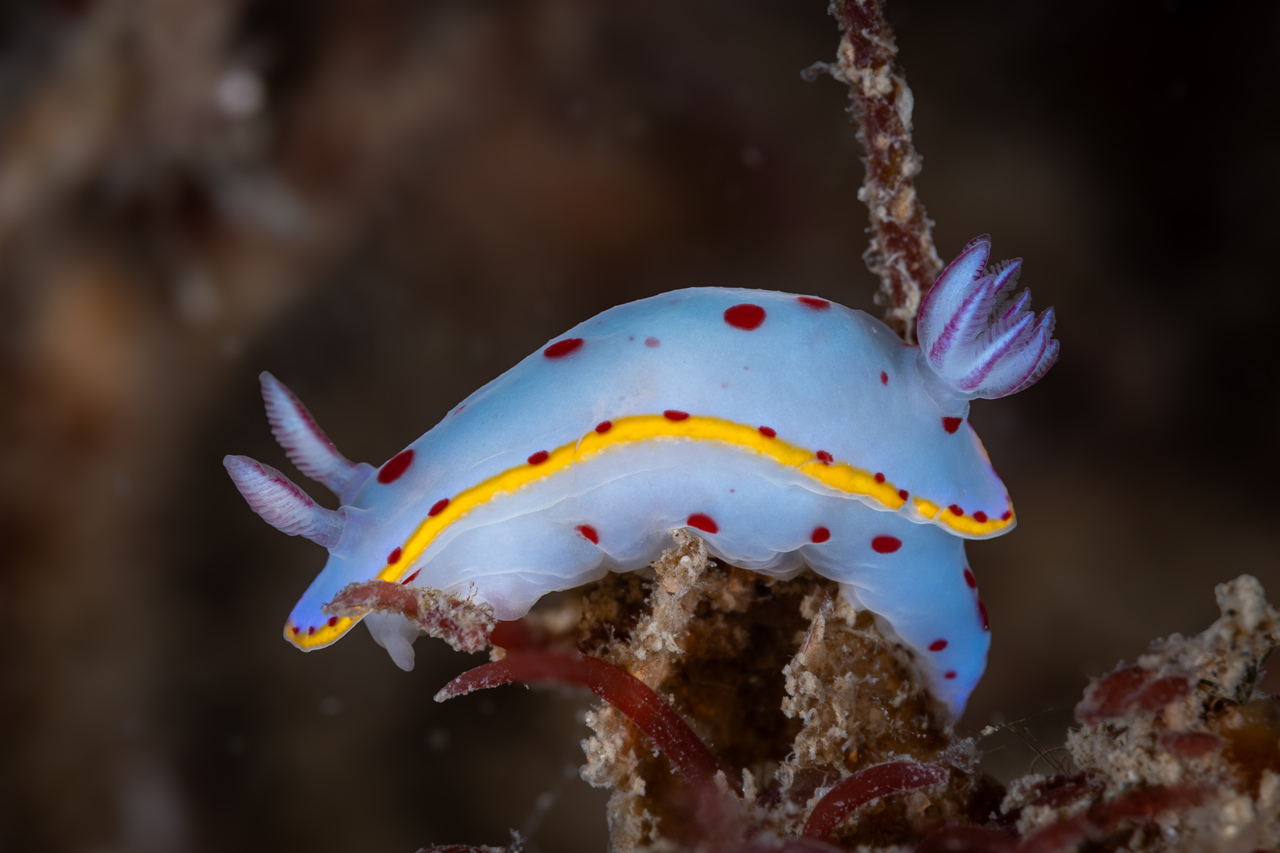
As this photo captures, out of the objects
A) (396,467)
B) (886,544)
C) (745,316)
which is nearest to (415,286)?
(396,467)

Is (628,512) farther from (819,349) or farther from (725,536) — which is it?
(819,349)

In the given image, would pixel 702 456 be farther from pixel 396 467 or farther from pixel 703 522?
pixel 396 467

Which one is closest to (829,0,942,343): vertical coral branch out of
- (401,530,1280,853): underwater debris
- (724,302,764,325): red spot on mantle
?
(724,302,764,325): red spot on mantle

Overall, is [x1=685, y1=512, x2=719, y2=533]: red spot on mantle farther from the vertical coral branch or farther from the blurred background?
the blurred background

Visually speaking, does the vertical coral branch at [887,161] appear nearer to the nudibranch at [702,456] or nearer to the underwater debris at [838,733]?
the nudibranch at [702,456]

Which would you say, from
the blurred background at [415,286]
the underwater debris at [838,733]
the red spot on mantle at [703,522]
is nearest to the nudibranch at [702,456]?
the red spot on mantle at [703,522]
